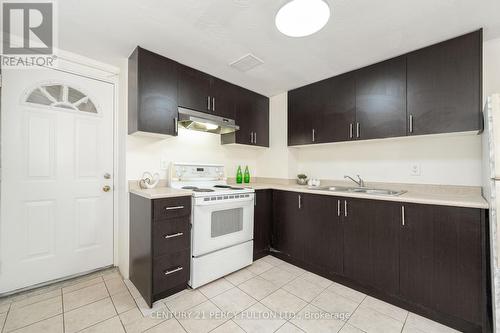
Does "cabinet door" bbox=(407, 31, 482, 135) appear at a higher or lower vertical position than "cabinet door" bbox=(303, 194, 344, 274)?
higher

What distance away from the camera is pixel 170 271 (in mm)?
1838

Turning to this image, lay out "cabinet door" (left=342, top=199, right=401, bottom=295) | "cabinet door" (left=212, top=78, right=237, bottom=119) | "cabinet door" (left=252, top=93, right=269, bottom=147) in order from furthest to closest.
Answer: "cabinet door" (left=252, top=93, right=269, bottom=147) → "cabinet door" (left=212, top=78, right=237, bottom=119) → "cabinet door" (left=342, top=199, right=401, bottom=295)

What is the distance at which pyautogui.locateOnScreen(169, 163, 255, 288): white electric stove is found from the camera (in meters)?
1.98

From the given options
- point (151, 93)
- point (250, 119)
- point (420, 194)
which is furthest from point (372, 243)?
point (151, 93)

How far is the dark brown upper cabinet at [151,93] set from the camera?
6.45 feet

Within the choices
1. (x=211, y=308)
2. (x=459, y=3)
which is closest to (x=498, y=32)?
(x=459, y=3)

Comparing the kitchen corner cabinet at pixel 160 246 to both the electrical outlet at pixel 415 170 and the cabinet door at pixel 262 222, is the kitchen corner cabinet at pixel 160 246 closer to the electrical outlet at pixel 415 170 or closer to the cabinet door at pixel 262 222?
the cabinet door at pixel 262 222

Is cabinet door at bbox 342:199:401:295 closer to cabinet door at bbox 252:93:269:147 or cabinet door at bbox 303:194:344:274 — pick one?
cabinet door at bbox 303:194:344:274

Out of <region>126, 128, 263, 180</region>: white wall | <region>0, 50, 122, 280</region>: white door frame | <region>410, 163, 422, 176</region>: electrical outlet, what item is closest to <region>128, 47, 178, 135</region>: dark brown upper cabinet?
<region>126, 128, 263, 180</region>: white wall

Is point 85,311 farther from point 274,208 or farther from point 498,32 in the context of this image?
point 498,32

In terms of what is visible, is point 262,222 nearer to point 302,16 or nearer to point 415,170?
point 415,170

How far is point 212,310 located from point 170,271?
0.48m

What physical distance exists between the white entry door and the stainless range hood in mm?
836

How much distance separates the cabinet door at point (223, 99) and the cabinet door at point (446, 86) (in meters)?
1.88
